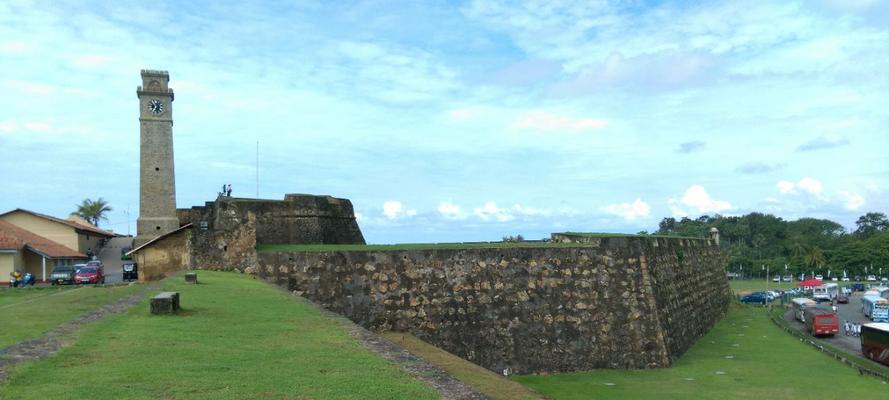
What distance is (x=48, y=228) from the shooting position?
43.8 meters

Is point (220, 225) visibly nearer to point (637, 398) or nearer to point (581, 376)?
point (581, 376)

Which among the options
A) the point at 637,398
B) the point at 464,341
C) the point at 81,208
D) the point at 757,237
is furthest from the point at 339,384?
the point at 757,237

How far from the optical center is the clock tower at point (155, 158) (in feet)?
139

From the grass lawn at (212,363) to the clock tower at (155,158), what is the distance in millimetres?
34338

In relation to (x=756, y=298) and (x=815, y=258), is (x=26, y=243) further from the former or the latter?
(x=815, y=258)

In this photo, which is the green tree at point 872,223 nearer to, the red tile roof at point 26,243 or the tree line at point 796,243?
the tree line at point 796,243

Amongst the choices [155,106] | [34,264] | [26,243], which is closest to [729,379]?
[26,243]

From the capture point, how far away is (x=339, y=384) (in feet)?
20.4

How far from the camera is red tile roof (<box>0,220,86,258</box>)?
29375 millimetres

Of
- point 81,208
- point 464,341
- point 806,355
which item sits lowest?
point 806,355

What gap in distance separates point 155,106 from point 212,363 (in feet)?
132

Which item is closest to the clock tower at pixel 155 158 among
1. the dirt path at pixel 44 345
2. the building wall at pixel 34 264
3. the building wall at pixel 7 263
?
the building wall at pixel 34 264

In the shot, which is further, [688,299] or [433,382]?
[688,299]

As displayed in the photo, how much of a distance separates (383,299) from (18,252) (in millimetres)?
21275
